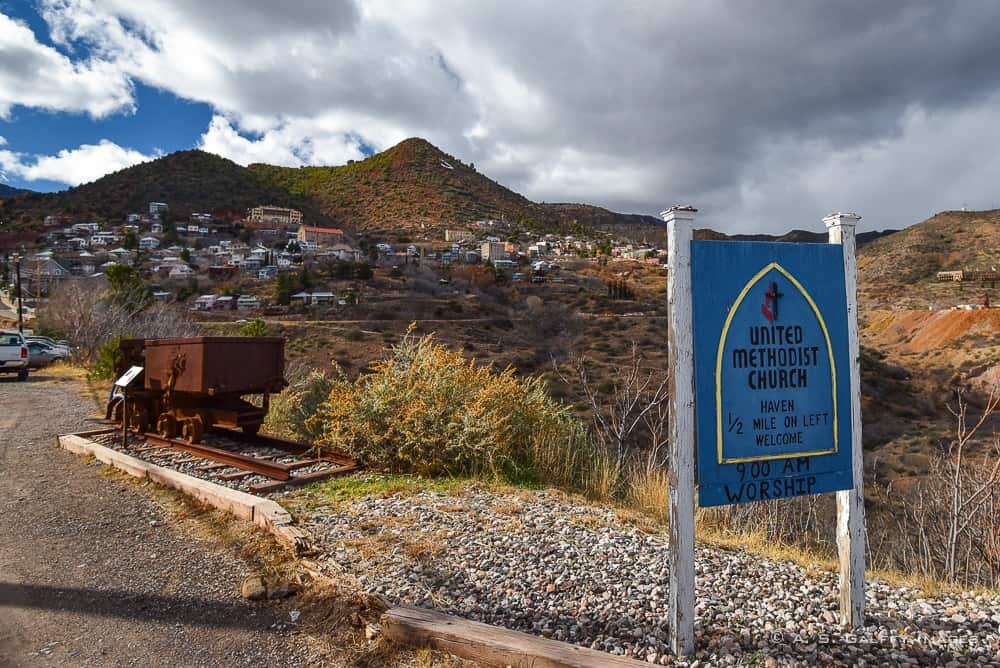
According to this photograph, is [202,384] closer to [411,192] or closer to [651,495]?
[651,495]

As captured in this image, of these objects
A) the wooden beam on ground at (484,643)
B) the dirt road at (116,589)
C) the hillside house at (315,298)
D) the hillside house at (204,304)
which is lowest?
the dirt road at (116,589)

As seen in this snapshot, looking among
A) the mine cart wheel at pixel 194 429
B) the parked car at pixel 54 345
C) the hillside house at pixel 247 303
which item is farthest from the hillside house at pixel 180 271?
the mine cart wheel at pixel 194 429

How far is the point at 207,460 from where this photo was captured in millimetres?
7664

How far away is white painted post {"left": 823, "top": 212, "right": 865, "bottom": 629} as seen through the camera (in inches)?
127

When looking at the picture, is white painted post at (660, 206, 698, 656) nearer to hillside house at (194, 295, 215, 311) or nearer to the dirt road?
the dirt road

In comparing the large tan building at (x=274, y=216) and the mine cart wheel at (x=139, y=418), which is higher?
the large tan building at (x=274, y=216)

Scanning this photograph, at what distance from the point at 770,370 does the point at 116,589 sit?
419 centimetres

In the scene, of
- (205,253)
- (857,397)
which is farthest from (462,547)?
(205,253)

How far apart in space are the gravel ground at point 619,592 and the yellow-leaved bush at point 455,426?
4.54 feet

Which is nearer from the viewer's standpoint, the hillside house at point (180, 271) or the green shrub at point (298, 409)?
the green shrub at point (298, 409)

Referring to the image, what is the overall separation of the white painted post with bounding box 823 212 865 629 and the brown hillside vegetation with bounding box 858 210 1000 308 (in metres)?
60.0

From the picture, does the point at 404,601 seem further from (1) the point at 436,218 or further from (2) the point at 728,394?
(1) the point at 436,218

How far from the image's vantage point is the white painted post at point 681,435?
2.92 metres

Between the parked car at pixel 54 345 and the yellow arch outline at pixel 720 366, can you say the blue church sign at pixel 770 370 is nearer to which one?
the yellow arch outline at pixel 720 366
